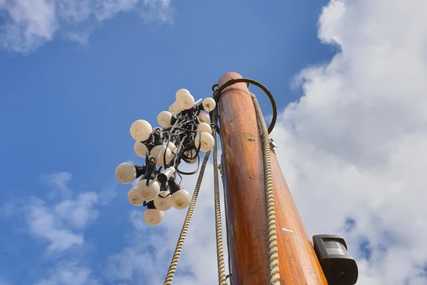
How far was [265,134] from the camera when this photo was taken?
8.24ft

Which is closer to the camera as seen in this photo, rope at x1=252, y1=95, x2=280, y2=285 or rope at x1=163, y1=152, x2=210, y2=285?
rope at x1=252, y1=95, x2=280, y2=285

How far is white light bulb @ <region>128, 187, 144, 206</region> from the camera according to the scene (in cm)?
268

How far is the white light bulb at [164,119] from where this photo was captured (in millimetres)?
3546

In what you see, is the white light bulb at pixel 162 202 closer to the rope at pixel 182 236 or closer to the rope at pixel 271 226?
the rope at pixel 182 236

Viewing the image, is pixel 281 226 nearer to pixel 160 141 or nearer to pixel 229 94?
pixel 160 141

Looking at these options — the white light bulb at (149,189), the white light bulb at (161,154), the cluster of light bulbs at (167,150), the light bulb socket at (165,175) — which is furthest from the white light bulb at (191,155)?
the white light bulb at (149,189)

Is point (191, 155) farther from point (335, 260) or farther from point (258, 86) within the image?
point (335, 260)

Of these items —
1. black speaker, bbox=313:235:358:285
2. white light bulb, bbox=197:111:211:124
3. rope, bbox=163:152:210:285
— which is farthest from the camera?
white light bulb, bbox=197:111:211:124

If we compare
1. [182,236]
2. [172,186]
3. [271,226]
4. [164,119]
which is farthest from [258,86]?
[271,226]

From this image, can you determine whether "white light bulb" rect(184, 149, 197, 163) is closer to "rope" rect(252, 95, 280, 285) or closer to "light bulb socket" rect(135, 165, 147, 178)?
"light bulb socket" rect(135, 165, 147, 178)

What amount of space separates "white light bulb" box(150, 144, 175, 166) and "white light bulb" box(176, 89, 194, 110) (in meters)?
0.82

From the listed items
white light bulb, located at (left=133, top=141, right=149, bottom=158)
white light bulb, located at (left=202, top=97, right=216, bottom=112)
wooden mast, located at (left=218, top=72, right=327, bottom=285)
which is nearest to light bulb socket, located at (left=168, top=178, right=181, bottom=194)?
white light bulb, located at (left=133, top=141, right=149, bottom=158)

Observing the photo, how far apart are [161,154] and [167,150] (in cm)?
7

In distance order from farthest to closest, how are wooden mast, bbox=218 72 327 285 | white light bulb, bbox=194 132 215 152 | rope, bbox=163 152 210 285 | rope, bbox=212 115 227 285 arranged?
1. white light bulb, bbox=194 132 215 152
2. rope, bbox=163 152 210 285
3. rope, bbox=212 115 227 285
4. wooden mast, bbox=218 72 327 285
